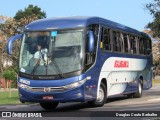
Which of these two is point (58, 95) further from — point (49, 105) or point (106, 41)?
point (106, 41)

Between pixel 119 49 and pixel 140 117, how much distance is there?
29.7ft

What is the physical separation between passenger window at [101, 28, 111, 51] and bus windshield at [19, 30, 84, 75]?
6.35 ft

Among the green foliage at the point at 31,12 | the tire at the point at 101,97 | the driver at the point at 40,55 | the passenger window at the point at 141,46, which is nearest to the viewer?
the driver at the point at 40,55

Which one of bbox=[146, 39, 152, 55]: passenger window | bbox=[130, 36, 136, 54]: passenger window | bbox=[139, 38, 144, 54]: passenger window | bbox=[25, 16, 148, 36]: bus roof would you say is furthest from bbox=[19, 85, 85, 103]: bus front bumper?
bbox=[146, 39, 152, 55]: passenger window

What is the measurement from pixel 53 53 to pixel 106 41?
3210 millimetres

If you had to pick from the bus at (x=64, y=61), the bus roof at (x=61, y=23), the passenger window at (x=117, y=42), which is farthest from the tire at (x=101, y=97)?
the bus roof at (x=61, y=23)

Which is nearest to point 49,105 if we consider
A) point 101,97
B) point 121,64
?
point 101,97

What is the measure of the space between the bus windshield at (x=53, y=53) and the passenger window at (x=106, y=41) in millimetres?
1934

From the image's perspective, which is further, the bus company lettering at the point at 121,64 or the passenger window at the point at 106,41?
the bus company lettering at the point at 121,64

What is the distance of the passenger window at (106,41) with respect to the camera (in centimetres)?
1916

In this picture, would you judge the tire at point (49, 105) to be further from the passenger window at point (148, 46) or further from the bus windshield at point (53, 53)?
the passenger window at point (148, 46)

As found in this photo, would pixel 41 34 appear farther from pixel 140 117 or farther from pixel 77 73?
pixel 140 117

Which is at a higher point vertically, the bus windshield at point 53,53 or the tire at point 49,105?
the bus windshield at point 53,53

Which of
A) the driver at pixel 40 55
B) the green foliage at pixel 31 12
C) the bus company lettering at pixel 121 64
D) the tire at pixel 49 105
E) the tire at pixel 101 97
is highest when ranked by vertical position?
the green foliage at pixel 31 12
